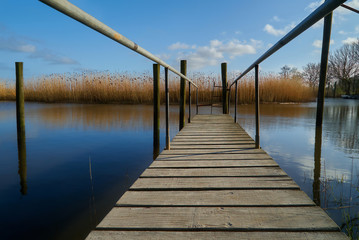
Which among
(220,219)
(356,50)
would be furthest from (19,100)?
(356,50)

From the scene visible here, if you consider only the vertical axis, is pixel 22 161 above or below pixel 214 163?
below

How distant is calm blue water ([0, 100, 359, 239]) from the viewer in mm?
2111

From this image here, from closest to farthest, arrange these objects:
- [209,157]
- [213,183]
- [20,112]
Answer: [213,183] → [209,157] → [20,112]

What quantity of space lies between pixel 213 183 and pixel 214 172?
0.24m

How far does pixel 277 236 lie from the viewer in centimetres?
94

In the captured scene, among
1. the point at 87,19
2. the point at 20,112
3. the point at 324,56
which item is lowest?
the point at 20,112

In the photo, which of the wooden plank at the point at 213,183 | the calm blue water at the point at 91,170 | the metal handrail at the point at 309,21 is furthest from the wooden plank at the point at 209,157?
the metal handrail at the point at 309,21

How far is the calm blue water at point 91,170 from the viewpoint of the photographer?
6.93 ft

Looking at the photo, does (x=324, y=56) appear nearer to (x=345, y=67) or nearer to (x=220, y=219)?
(x=220, y=219)

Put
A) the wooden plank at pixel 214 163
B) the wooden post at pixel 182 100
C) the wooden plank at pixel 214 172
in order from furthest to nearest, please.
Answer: the wooden post at pixel 182 100, the wooden plank at pixel 214 163, the wooden plank at pixel 214 172

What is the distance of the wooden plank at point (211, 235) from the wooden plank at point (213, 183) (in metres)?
0.45

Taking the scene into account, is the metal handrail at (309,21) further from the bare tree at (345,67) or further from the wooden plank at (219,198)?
the bare tree at (345,67)

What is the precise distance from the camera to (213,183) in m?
1.50

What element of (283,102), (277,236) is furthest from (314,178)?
(283,102)
